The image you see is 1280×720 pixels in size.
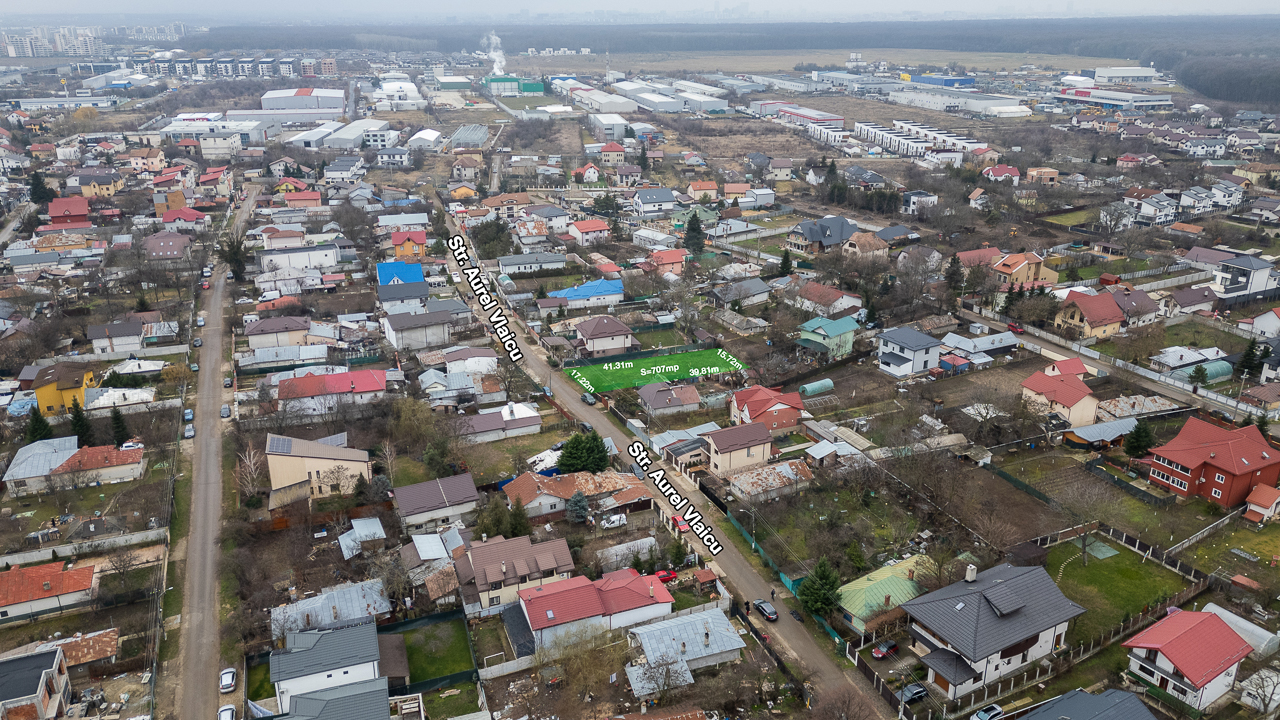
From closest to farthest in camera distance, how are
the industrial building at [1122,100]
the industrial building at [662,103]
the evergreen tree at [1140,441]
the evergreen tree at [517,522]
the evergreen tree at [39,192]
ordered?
the evergreen tree at [517,522] < the evergreen tree at [1140,441] < the evergreen tree at [39,192] < the industrial building at [1122,100] < the industrial building at [662,103]

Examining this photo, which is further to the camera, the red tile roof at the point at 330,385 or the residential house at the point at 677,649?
the red tile roof at the point at 330,385

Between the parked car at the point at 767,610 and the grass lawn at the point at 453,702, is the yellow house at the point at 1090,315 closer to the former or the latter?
the parked car at the point at 767,610

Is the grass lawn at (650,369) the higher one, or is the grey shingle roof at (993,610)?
the grey shingle roof at (993,610)

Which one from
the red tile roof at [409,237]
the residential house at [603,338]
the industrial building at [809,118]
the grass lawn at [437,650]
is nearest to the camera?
the grass lawn at [437,650]

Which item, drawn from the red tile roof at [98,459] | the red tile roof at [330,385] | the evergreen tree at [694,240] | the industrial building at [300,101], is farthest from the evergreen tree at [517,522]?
the industrial building at [300,101]

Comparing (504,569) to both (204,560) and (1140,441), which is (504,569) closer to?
(204,560)

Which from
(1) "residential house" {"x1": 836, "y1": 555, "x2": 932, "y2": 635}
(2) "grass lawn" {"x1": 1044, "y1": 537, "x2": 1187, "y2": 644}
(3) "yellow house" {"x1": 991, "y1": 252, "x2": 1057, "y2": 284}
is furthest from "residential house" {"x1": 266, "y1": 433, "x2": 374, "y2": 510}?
(3) "yellow house" {"x1": 991, "y1": 252, "x2": 1057, "y2": 284}

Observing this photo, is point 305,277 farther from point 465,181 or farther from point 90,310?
point 465,181
